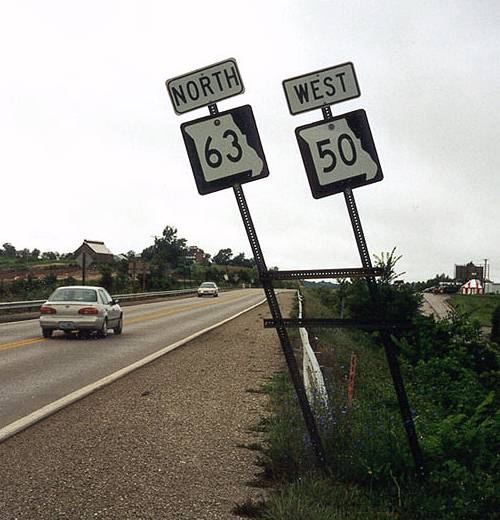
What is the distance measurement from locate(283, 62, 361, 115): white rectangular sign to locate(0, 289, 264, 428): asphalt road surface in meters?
4.99

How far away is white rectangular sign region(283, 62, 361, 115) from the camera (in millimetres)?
6141

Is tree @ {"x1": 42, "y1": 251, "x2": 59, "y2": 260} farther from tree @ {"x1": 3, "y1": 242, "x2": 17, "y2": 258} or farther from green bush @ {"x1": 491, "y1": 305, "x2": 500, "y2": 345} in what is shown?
green bush @ {"x1": 491, "y1": 305, "x2": 500, "y2": 345}

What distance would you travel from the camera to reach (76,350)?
665 inches

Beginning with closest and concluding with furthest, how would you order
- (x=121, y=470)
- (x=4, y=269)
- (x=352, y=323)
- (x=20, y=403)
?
1. (x=352, y=323)
2. (x=121, y=470)
3. (x=20, y=403)
4. (x=4, y=269)

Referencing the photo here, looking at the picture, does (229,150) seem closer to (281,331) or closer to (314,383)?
(281,331)

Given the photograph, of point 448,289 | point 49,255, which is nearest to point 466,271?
point 448,289

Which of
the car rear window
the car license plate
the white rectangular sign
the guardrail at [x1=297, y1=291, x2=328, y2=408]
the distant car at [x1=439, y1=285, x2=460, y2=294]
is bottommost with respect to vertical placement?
the distant car at [x1=439, y1=285, x2=460, y2=294]

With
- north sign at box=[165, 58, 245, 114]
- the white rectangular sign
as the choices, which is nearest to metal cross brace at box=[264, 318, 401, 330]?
the white rectangular sign

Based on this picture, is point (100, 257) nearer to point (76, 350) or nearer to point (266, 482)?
point (76, 350)

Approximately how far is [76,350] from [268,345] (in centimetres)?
552

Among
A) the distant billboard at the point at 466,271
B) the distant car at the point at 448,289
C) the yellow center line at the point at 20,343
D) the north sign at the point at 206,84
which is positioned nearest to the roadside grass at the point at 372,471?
the north sign at the point at 206,84

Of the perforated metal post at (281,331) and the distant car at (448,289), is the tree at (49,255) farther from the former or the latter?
the perforated metal post at (281,331)

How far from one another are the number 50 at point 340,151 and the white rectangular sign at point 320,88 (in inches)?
13.1

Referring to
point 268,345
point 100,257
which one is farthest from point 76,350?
point 100,257
